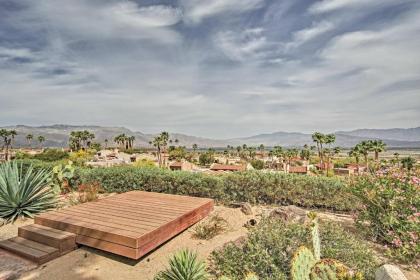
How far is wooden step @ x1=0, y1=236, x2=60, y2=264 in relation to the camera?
4.96m

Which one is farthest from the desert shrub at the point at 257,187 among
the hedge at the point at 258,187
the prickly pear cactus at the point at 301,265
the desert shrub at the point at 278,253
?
the prickly pear cactus at the point at 301,265

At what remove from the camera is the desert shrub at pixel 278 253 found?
426 cm

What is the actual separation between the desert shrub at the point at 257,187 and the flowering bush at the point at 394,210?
1782 mm

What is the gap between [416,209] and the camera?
18.2ft

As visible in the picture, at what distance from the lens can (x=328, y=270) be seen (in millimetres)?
2627

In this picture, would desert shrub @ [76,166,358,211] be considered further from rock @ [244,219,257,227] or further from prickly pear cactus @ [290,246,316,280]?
prickly pear cactus @ [290,246,316,280]

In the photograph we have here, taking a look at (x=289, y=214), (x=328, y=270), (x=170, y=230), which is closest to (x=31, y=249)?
(x=170, y=230)

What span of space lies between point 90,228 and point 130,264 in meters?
1.13

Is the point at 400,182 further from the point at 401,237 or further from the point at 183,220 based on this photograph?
the point at 183,220

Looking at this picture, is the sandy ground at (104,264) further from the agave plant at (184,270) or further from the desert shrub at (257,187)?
the desert shrub at (257,187)

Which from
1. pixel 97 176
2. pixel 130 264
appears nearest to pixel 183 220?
pixel 130 264

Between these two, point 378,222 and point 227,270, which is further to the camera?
point 378,222

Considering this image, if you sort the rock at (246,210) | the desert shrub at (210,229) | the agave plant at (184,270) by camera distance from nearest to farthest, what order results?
the agave plant at (184,270) < the desert shrub at (210,229) < the rock at (246,210)

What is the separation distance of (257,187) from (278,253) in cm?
450
